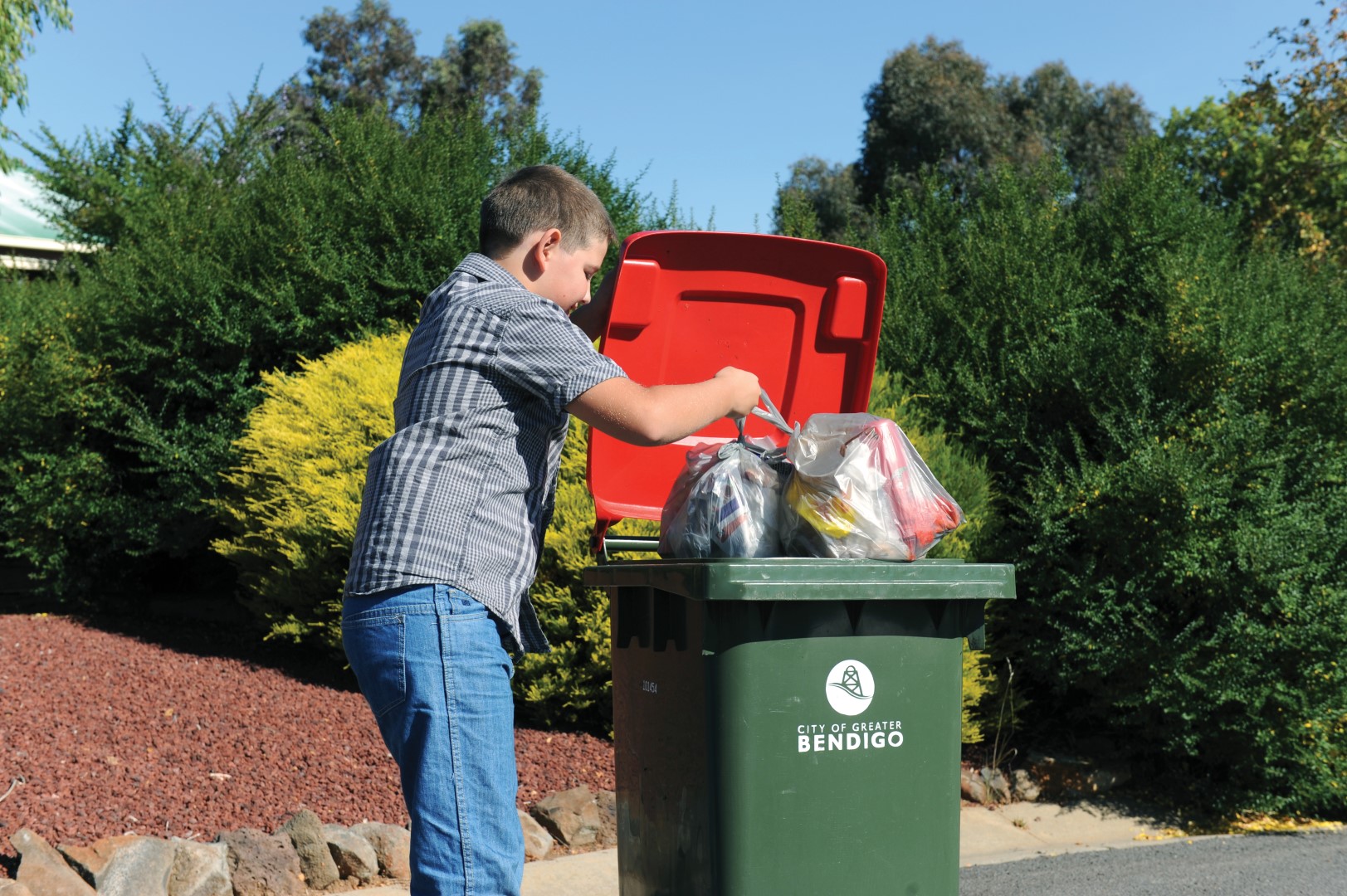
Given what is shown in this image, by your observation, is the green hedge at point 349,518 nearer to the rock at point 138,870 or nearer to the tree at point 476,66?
the rock at point 138,870

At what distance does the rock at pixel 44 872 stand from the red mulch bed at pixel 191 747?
0.47 feet

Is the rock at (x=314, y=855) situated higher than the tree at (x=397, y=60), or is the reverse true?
the tree at (x=397, y=60)

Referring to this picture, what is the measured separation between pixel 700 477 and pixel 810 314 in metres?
0.77

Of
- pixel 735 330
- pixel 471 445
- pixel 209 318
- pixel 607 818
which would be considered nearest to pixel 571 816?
pixel 607 818

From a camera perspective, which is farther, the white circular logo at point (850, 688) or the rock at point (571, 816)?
the rock at point (571, 816)

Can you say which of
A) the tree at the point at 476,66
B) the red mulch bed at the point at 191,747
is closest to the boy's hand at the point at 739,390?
the red mulch bed at the point at 191,747

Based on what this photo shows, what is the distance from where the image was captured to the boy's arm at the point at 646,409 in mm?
2078

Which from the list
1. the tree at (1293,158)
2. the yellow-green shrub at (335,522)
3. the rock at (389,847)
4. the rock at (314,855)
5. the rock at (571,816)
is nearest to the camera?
the rock at (314,855)

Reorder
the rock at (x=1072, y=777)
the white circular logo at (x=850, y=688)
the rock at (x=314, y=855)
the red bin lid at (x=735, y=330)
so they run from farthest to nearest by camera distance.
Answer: the rock at (x=1072, y=777) < the rock at (x=314, y=855) < the red bin lid at (x=735, y=330) < the white circular logo at (x=850, y=688)

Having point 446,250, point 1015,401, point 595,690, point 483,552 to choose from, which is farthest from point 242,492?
point 483,552

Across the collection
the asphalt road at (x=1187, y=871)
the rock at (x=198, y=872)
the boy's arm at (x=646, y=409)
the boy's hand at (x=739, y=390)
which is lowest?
the asphalt road at (x=1187, y=871)

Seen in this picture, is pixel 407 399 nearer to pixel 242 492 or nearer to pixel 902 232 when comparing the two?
pixel 242 492

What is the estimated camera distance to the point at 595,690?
507 cm

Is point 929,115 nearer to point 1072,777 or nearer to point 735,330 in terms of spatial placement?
point 1072,777
